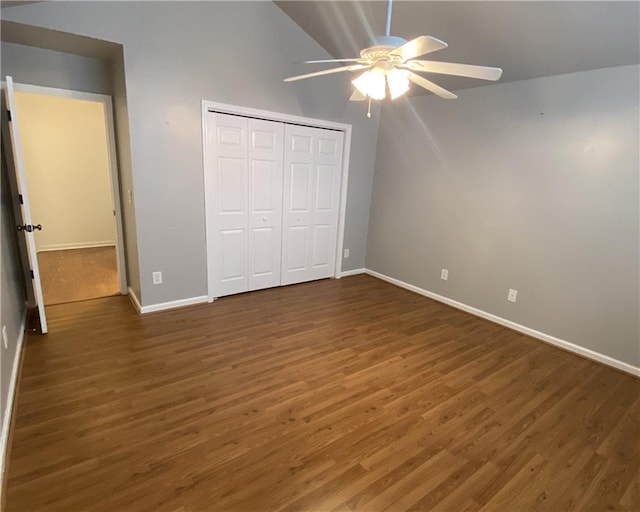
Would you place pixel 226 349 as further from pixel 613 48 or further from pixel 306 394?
pixel 613 48

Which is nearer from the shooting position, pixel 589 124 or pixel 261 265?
pixel 589 124

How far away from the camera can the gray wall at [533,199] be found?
2746mm

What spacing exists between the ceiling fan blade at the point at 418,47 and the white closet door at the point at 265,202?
2.33 metres

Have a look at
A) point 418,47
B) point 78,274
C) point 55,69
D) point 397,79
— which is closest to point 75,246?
point 78,274

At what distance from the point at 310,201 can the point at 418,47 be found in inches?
114

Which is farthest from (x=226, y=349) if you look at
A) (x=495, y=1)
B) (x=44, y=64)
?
(x=495, y=1)

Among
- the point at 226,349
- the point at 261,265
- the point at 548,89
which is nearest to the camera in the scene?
the point at 226,349

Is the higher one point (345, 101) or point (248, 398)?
point (345, 101)

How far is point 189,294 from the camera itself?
11.9 ft

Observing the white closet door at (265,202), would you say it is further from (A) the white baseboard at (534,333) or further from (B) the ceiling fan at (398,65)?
(B) the ceiling fan at (398,65)

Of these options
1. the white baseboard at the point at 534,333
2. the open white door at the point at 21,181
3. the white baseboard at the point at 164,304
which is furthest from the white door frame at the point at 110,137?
the white baseboard at the point at 534,333

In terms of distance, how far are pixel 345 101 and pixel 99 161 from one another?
4141 mm

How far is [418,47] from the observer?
4.93 feet

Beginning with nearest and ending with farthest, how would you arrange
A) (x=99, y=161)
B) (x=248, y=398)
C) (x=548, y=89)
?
(x=248, y=398) < (x=548, y=89) < (x=99, y=161)
